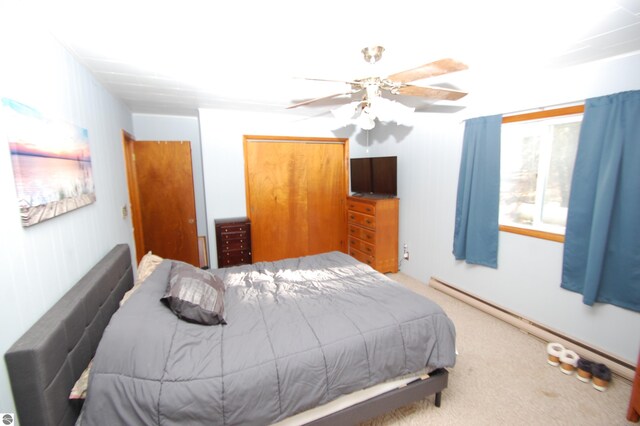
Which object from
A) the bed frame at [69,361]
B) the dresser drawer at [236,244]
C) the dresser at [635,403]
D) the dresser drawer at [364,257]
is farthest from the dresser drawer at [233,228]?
the dresser at [635,403]

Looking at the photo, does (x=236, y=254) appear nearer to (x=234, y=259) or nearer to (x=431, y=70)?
(x=234, y=259)

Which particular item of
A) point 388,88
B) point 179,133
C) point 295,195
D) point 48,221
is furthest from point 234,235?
point 388,88

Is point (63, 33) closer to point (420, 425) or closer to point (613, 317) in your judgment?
point (420, 425)

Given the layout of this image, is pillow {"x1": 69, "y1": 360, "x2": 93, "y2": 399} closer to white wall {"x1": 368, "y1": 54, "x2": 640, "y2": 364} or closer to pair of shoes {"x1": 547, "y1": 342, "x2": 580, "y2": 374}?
pair of shoes {"x1": 547, "y1": 342, "x2": 580, "y2": 374}

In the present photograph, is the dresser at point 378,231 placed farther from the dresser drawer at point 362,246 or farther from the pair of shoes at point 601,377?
the pair of shoes at point 601,377

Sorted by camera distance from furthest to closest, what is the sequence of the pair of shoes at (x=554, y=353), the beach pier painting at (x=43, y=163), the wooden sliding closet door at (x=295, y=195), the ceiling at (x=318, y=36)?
1. the wooden sliding closet door at (x=295, y=195)
2. the pair of shoes at (x=554, y=353)
3. the ceiling at (x=318, y=36)
4. the beach pier painting at (x=43, y=163)

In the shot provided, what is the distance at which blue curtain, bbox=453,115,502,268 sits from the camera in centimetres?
279

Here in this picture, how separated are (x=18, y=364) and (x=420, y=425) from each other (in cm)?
205

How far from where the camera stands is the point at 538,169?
2.58 m

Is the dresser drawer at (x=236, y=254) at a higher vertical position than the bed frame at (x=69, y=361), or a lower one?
lower

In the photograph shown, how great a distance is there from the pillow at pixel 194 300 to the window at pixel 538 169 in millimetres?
2788

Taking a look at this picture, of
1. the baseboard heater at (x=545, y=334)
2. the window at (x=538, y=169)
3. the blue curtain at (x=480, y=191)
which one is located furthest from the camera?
the blue curtain at (x=480, y=191)

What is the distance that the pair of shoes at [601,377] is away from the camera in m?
1.95

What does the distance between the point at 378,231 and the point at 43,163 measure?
3.38 meters
